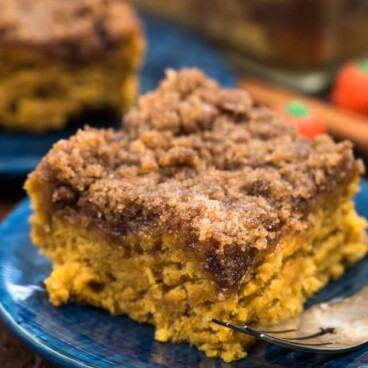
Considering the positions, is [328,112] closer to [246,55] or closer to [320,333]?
[246,55]

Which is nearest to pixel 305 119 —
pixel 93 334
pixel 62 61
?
pixel 62 61

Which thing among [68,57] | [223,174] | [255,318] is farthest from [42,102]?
[255,318]

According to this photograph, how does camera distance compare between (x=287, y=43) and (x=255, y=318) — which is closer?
(x=255, y=318)

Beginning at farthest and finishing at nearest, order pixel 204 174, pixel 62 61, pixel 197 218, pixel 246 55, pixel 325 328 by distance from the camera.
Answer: pixel 246 55
pixel 62 61
pixel 204 174
pixel 325 328
pixel 197 218

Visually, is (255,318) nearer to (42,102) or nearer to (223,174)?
(223,174)

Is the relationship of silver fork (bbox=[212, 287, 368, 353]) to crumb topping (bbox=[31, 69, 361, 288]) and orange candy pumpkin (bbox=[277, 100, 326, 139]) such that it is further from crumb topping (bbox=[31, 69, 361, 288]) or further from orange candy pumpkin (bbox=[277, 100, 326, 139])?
orange candy pumpkin (bbox=[277, 100, 326, 139])

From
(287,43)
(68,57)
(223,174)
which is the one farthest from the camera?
(287,43)
